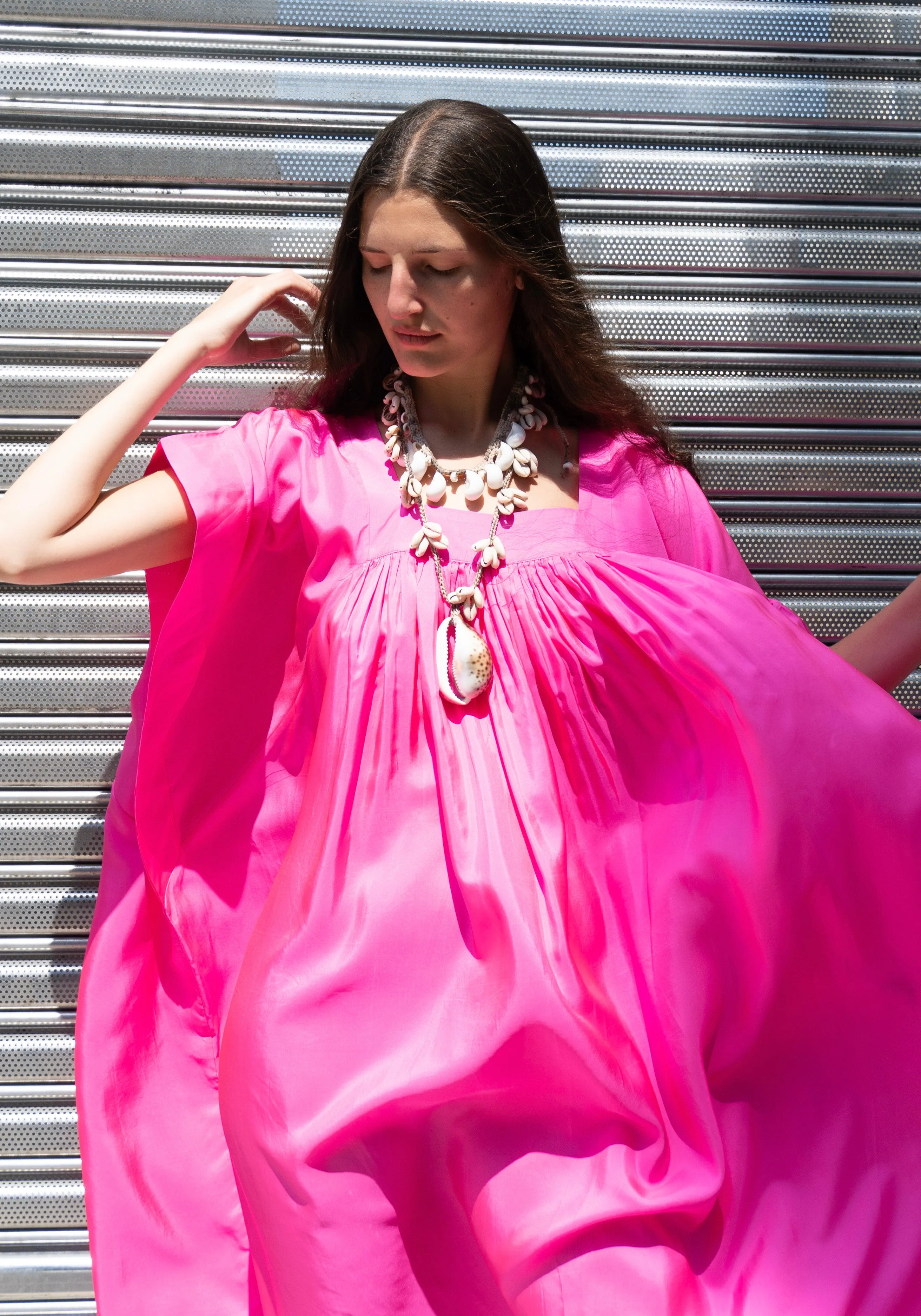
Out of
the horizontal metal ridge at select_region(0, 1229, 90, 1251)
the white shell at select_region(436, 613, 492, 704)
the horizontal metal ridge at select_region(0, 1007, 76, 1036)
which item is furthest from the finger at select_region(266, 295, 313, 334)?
the horizontal metal ridge at select_region(0, 1229, 90, 1251)

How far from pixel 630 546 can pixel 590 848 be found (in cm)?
48

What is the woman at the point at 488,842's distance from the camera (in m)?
1.59

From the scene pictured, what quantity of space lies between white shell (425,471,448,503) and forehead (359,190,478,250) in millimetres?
337

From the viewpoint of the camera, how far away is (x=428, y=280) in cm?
177

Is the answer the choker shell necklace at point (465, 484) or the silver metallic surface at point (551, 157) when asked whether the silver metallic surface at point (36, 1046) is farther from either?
the silver metallic surface at point (551, 157)

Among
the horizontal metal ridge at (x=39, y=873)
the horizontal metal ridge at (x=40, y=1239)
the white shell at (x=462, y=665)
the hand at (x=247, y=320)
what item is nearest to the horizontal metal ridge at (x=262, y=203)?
the hand at (x=247, y=320)

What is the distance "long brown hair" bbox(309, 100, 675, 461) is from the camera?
1774 mm

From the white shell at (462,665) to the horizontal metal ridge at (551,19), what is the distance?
4.60 ft

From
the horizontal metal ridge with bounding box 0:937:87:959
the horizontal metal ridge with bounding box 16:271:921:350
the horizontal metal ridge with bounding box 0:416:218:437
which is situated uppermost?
the horizontal metal ridge with bounding box 16:271:921:350

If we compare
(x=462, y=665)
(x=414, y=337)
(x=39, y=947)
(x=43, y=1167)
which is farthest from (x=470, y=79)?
(x=43, y=1167)

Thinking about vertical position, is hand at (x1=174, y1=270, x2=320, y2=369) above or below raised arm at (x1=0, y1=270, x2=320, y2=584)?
above

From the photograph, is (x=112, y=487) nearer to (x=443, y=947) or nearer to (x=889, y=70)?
(x=443, y=947)

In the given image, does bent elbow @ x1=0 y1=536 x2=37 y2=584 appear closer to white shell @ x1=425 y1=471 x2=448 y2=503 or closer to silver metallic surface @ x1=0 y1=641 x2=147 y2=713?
white shell @ x1=425 y1=471 x2=448 y2=503

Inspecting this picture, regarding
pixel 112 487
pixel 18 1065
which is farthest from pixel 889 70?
pixel 18 1065
